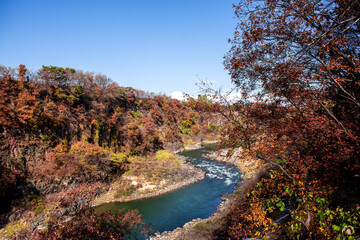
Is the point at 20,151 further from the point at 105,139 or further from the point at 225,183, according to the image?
the point at 225,183

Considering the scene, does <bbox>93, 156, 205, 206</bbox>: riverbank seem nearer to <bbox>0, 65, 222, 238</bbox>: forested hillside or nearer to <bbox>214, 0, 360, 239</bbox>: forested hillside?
<bbox>0, 65, 222, 238</bbox>: forested hillside

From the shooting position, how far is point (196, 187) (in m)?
20.2

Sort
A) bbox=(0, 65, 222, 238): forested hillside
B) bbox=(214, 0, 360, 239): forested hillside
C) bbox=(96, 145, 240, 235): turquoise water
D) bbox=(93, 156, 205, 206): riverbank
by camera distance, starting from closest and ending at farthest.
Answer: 1. bbox=(214, 0, 360, 239): forested hillside
2. bbox=(0, 65, 222, 238): forested hillside
3. bbox=(96, 145, 240, 235): turquoise water
4. bbox=(93, 156, 205, 206): riverbank

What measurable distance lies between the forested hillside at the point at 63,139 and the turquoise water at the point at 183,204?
4.70 meters

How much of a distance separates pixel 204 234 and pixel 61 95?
20.9 metres

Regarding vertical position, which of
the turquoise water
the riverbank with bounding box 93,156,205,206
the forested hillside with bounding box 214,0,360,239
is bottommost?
the turquoise water

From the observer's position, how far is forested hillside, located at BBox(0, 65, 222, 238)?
13.8 metres

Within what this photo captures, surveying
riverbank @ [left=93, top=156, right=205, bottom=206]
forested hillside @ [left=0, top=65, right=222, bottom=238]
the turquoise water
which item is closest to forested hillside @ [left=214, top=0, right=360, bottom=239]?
forested hillside @ [left=0, top=65, right=222, bottom=238]

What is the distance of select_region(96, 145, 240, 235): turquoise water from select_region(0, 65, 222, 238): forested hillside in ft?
15.4

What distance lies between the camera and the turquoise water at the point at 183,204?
46.6 ft

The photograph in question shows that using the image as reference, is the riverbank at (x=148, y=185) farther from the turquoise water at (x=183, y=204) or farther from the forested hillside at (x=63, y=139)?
the forested hillside at (x=63, y=139)

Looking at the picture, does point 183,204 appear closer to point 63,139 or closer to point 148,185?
point 148,185

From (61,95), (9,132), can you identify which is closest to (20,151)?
(9,132)

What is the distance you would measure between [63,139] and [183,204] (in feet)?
48.2
